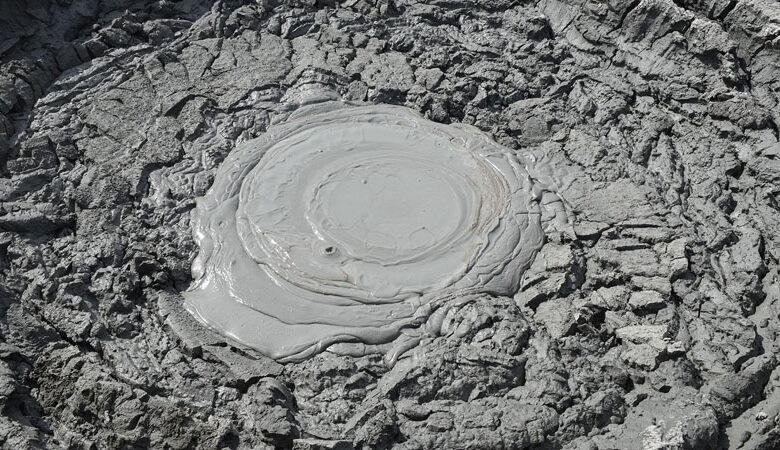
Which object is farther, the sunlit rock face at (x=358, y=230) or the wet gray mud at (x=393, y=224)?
the sunlit rock face at (x=358, y=230)

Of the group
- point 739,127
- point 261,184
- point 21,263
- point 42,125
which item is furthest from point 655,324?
point 42,125

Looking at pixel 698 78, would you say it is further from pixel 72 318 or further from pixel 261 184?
pixel 72 318

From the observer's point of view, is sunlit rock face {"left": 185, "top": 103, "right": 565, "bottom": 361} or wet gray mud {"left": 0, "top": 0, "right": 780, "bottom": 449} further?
sunlit rock face {"left": 185, "top": 103, "right": 565, "bottom": 361}
